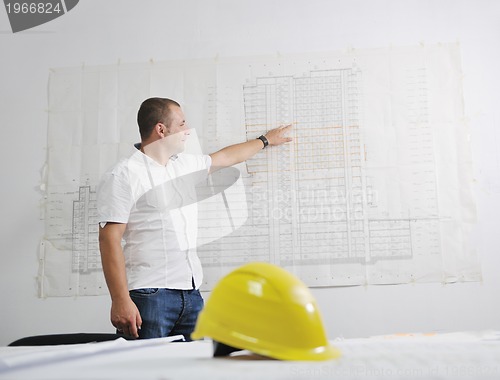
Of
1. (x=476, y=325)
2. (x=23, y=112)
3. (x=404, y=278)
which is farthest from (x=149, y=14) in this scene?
(x=476, y=325)

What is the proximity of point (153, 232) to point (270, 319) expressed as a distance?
126cm

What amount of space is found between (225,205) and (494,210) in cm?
108

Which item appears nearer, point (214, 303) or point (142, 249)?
point (214, 303)

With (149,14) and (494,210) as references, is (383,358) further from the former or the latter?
(149,14)

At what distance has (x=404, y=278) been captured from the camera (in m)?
2.15

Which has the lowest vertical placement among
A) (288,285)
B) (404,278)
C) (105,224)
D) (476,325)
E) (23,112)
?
(476,325)

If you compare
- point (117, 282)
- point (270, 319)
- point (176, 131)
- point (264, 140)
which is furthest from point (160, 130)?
point (270, 319)

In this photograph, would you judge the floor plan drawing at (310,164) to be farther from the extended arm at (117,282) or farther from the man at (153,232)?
the extended arm at (117,282)

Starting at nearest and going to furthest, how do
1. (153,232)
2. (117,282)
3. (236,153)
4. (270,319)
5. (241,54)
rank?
(270,319) < (117,282) < (153,232) < (236,153) < (241,54)

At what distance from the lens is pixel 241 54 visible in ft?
7.68

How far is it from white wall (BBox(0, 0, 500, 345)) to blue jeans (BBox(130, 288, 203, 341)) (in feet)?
1.50

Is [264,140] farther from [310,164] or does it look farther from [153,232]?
[153,232]

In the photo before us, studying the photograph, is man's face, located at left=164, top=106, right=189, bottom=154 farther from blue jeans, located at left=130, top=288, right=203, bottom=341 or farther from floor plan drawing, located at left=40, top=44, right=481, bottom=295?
blue jeans, located at left=130, top=288, right=203, bottom=341

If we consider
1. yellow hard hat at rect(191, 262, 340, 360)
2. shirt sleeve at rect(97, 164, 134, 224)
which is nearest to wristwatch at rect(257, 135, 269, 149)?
shirt sleeve at rect(97, 164, 134, 224)
